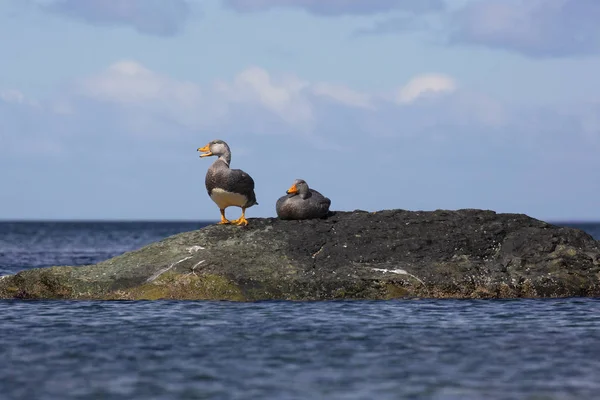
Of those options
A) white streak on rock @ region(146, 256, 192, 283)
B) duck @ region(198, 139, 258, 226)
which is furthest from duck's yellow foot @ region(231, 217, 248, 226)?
white streak on rock @ region(146, 256, 192, 283)

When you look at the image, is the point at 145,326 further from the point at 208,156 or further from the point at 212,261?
the point at 208,156

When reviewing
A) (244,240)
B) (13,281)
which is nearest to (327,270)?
(244,240)

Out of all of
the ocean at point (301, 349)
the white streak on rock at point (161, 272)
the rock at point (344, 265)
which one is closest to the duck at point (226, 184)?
the rock at point (344, 265)

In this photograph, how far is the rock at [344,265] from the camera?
53.7 feet

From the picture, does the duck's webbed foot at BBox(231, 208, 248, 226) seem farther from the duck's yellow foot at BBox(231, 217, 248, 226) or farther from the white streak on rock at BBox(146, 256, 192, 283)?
the white streak on rock at BBox(146, 256, 192, 283)

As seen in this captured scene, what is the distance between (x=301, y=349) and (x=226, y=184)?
670cm

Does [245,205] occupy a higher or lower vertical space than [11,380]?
higher

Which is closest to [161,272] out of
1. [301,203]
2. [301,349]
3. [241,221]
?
[241,221]

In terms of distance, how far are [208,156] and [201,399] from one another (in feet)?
33.5

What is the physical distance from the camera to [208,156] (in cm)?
1877

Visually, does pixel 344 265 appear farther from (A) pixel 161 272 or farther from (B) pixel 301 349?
(B) pixel 301 349

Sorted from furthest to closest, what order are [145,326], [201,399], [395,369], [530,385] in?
[145,326] < [395,369] < [530,385] < [201,399]

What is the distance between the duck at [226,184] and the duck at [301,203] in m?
0.59

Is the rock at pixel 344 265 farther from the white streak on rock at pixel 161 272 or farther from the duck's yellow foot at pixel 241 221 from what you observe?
the duck's yellow foot at pixel 241 221
